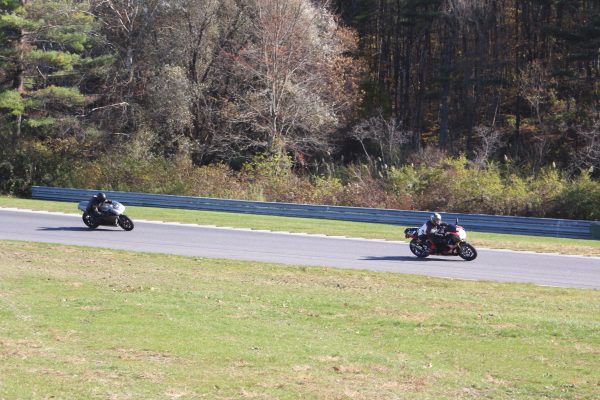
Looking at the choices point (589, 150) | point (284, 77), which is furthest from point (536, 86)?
point (284, 77)

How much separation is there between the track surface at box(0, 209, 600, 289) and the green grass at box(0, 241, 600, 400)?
80.5 inches

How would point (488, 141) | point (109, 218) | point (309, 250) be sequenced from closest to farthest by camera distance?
point (309, 250) < point (109, 218) < point (488, 141)

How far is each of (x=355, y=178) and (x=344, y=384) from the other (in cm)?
3220

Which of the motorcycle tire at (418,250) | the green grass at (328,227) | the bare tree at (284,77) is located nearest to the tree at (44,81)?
the bare tree at (284,77)

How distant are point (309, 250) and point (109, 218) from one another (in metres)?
6.58

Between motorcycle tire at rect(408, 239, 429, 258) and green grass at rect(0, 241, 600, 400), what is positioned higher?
motorcycle tire at rect(408, 239, 429, 258)

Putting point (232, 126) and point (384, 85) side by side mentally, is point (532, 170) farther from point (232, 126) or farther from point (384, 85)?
point (384, 85)

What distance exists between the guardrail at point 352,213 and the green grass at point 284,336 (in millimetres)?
13330

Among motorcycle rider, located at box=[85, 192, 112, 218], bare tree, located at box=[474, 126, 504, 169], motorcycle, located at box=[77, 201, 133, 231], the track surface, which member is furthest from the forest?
motorcycle rider, located at box=[85, 192, 112, 218]

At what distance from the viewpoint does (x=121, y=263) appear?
722 inches

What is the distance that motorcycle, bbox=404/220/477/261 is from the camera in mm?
20906

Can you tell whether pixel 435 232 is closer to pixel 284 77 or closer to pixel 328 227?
pixel 328 227

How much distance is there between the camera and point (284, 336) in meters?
10.9

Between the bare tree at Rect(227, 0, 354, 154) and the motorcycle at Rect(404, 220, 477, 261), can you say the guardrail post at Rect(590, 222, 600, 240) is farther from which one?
the bare tree at Rect(227, 0, 354, 154)
